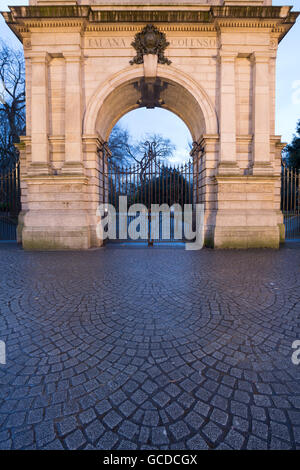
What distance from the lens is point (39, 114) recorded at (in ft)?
26.9

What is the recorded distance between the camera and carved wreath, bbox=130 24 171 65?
8133 mm

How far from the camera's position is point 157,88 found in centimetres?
948

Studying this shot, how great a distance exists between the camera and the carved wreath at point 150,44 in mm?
8133

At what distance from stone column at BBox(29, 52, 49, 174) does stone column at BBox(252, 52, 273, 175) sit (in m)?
8.11

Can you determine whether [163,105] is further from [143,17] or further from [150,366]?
[150,366]

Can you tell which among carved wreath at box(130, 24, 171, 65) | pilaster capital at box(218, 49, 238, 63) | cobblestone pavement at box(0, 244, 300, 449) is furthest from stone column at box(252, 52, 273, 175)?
cobblestone pavement at box(0, 244, 300, 449)

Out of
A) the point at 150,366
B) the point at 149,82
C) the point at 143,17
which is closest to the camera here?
the point at 150,366

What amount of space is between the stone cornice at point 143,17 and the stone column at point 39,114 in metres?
1.25

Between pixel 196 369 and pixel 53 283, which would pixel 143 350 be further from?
pixel 53 283

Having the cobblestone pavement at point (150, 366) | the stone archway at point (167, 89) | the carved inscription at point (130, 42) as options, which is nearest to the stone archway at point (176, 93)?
the stone archway at point (167, 89)

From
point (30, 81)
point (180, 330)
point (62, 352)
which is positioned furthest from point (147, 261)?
point (30, 81)

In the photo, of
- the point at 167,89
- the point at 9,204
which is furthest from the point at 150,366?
the point at 9,204

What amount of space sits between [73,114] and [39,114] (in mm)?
1332
